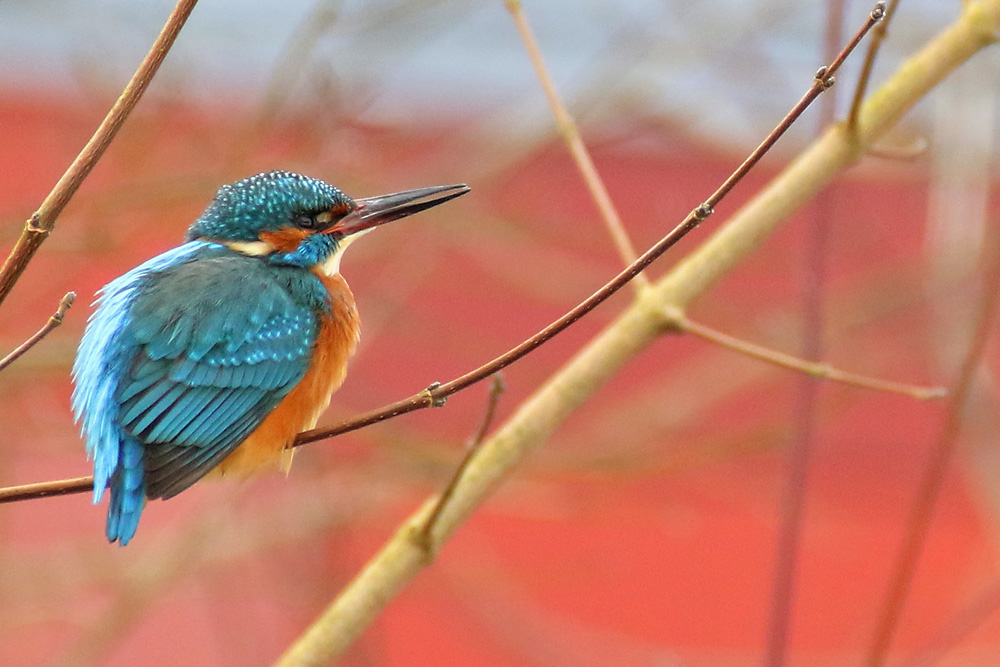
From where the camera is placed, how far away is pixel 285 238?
2324 mm

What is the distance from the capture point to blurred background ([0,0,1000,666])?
11.2 ft

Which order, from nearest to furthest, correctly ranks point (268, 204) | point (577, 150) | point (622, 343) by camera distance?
point (622, 343) → point (577, 150) → point (268, 204)

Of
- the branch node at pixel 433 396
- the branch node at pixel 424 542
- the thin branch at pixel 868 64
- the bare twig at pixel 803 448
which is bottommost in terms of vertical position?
the branch node at pixel 424 542

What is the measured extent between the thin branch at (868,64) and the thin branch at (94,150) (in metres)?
1.06

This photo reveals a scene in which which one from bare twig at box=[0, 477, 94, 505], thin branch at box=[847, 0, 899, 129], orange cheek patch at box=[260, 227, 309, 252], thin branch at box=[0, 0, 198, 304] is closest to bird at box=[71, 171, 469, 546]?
orange cheek patch at box=[260, 227, 309, 252]

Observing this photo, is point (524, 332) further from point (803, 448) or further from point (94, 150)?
point (94, 150)

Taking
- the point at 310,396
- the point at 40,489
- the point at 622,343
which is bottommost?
the point at 40,489

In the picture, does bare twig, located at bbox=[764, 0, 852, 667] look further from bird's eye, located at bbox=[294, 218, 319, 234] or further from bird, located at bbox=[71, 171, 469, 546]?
bird's eye, located at bbox=[294, 218, 319, 234]

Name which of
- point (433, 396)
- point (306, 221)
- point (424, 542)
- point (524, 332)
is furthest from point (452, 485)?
point (524, 332)

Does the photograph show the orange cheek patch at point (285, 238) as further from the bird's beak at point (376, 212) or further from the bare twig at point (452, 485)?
the bare twig at point (452, 485)

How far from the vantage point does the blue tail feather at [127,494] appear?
5.79 ft

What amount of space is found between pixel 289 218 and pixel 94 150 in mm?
1007

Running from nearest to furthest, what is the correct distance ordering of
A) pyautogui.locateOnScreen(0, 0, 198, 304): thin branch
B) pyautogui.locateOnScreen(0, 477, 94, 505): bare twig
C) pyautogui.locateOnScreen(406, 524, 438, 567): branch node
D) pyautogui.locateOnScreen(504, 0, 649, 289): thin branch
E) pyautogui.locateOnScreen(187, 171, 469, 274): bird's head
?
pyautogui.locateOnScreen(0, 0, 198, 304): thin branch
pyautogui.locateOnScreen(0, 477, 94, 505): bare twig
pyautogui.locateOnScreen(406, 524, 438, 567): branch node
pyautogui.locateOnScreen(504, 0, 649, 289): thin branch
pyautogui.locateOnScreen(187, 171, 469, 274): bird's head

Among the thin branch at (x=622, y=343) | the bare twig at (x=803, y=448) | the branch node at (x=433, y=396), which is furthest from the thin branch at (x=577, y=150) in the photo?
the branch node at (x=433, y=396)
